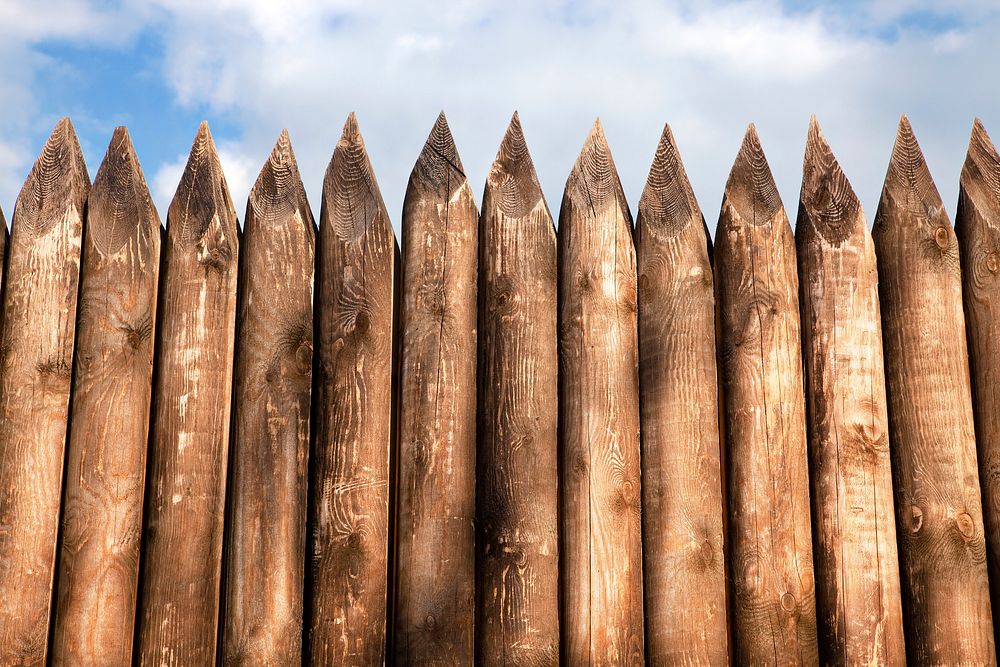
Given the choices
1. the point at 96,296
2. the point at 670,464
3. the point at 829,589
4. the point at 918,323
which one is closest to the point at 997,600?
the point at 829,589

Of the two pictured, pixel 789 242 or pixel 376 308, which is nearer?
pixel 376 308

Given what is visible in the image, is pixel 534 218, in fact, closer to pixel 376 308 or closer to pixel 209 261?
pixel 376 308

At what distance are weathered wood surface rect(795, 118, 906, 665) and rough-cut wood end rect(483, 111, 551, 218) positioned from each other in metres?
1.03

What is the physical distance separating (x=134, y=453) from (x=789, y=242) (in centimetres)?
243

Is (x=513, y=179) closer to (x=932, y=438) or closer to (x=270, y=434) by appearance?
(x=270, y=434)

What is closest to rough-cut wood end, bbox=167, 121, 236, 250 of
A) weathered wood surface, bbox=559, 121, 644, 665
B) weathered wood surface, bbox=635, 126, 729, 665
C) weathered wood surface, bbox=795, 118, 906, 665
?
weathered wood surface, bbox=559, 121, 644, 665

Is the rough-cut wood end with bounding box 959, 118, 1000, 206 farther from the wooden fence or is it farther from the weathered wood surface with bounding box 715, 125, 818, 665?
the weathered wood surface with bounding box 715, 125, 818, 665

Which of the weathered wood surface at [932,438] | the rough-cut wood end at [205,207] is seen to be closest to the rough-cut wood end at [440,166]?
the rough-cut wood end at [205,207]

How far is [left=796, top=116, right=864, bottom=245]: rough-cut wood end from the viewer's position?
3348 millimetres

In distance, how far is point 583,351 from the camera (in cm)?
315

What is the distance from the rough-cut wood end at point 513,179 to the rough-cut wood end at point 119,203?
48.0 inches

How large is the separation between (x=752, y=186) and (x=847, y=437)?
98 cm

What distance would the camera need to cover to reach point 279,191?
3225 millimetres

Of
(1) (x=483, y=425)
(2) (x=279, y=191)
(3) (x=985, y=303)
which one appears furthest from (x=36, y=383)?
Result: (3) (x=985, y=303)
